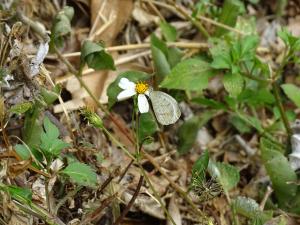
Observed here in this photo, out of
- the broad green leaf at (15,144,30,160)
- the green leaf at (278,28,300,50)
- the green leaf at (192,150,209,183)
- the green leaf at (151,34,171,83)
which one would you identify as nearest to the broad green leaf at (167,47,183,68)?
the green leaf at (151,34,171,83)

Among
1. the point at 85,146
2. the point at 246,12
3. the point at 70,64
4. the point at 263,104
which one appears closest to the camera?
the point at 85,146

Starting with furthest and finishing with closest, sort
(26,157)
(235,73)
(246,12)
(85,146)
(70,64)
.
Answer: (246,12) < (70,64) < (235,73) < (85,146) < (26,157)

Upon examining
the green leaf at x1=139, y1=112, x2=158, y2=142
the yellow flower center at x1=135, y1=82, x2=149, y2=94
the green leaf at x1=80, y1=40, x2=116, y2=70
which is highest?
the yellow flower center at x1=135, y1=82, x2=149, y2=94

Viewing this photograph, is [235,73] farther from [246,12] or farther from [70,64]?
[246,12]

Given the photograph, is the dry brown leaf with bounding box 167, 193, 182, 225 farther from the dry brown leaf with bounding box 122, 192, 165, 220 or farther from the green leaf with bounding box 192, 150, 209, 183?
the green leaf with bounding box 192, 150, 209, 183

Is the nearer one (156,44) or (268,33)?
(156,44)

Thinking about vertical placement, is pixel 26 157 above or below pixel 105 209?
above

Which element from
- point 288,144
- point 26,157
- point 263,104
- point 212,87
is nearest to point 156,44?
point 212,87
